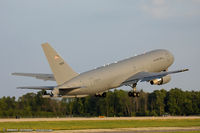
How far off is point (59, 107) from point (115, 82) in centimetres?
8070

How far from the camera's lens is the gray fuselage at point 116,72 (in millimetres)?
63862

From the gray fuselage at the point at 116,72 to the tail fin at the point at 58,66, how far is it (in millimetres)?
777

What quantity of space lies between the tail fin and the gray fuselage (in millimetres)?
777

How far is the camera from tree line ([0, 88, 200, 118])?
5721 inches

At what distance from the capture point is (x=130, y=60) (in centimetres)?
7450

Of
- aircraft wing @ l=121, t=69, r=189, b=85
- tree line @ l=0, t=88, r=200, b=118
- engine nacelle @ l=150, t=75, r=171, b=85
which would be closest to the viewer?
aircraft wing @ l=121, t=69, r=189, b=85

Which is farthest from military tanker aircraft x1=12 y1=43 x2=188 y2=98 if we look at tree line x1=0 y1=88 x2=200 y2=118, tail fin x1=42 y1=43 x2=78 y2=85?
tree line x1=0 y1=88 x2=200 y2=118

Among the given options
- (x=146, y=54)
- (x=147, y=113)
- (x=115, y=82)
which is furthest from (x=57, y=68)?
(x=147, y=113)

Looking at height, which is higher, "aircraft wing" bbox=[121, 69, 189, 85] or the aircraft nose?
the aircraft nose

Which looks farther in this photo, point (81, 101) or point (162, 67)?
point (81, 101)

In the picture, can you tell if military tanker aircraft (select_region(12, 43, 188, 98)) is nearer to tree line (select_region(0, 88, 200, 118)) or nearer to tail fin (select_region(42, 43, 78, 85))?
tail fin (select_region(42, 43, 78, 85))

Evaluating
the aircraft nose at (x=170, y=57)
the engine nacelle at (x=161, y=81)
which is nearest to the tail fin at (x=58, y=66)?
the engine nacelle at (x=161, y=81)

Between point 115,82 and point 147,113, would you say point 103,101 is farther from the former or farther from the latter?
point 115,82

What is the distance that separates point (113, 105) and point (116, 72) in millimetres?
89463
